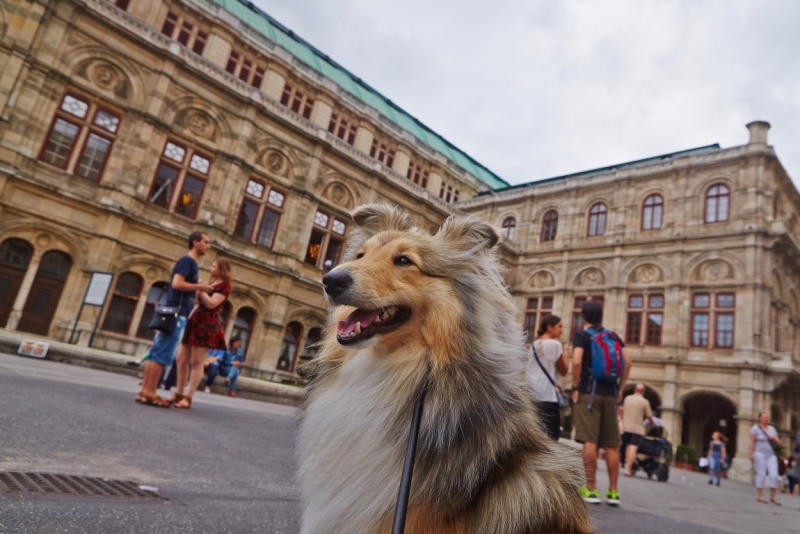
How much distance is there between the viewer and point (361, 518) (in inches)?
56.7

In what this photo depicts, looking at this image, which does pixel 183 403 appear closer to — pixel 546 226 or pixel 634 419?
pixel 634 419

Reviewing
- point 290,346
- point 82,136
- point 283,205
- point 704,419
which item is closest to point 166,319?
point 82,136

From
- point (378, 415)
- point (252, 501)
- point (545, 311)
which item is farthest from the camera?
point (545, 311)

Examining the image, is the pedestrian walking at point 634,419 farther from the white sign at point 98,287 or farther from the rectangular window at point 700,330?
the rectangular window at point 700,330

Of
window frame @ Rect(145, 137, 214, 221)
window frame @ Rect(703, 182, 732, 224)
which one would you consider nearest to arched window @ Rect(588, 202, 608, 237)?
window frame @ Rect(703, 182, 732, 224)

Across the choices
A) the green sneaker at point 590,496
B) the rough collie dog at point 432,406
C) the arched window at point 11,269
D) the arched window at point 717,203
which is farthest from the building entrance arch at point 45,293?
the arched window at point 717,203

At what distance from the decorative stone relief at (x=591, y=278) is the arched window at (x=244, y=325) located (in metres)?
19.0

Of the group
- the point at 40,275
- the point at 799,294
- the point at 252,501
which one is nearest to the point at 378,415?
the point at 252,501

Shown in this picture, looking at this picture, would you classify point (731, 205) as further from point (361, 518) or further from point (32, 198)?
point (32, 198)

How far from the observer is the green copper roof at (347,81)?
24.5 m

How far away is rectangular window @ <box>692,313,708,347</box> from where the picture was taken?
23078 millimetres

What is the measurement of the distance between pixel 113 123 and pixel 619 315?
26.0 metres

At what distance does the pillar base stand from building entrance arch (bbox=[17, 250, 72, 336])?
27986mm

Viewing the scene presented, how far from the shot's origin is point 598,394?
4973 mm
